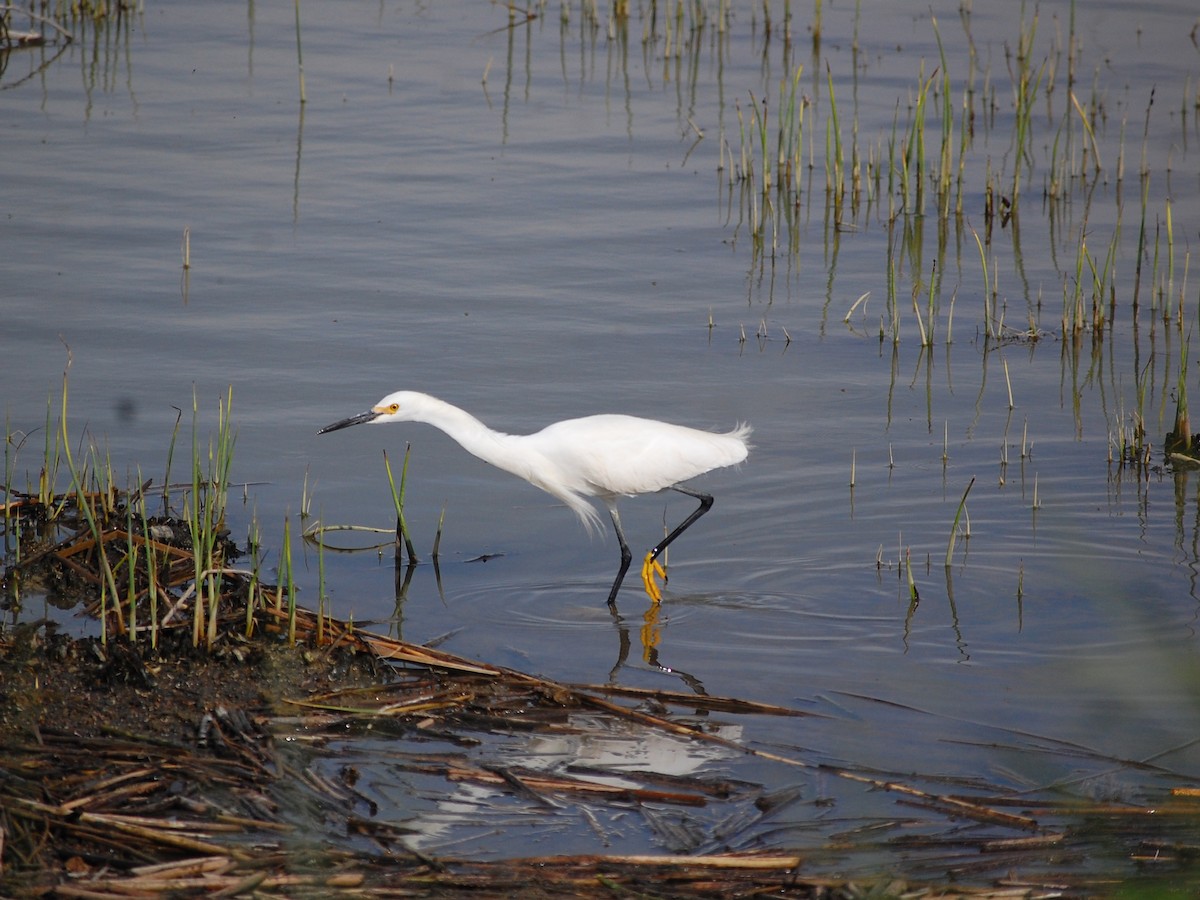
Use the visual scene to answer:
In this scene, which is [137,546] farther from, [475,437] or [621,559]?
[621,559]

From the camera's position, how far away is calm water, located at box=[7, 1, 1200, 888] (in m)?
5.65

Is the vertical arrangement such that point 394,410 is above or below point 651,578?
above

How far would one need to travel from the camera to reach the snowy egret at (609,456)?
6371 mm

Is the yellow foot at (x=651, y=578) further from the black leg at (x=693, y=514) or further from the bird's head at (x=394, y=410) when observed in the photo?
the bird's head at (x=394, y=410)

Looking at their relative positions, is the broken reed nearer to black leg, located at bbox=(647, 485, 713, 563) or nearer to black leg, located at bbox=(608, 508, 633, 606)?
black leg, located at bbox=(608, 508, 633, 606)

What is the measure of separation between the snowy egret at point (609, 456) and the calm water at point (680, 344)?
350mm

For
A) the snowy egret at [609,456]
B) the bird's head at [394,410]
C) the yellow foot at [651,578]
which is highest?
the bird's head at [394,410]

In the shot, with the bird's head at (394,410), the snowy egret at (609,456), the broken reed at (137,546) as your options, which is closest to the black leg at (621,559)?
the snowy egret at (609,456)

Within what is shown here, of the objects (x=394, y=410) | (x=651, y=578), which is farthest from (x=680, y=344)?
(x=394, y=410)

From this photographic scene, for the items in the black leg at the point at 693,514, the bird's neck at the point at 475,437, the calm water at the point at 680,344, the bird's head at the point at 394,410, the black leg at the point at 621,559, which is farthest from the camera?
the black leg at the point at 693,514

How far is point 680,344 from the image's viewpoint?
9234 mm

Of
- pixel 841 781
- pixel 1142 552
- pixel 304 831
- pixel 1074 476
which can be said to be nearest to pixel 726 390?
pixel 1074 476

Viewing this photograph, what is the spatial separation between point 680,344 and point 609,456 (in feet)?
9.40

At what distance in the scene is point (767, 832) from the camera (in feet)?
13.2
